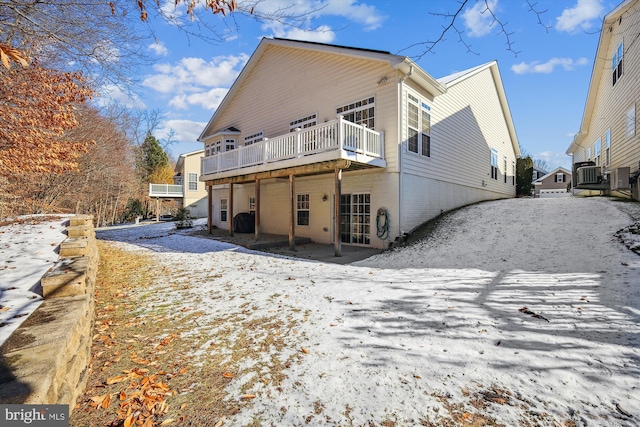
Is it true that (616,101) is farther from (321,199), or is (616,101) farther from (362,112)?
(321,199)

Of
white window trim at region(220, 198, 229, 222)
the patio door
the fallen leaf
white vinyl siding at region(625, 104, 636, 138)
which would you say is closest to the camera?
the fallen leaf

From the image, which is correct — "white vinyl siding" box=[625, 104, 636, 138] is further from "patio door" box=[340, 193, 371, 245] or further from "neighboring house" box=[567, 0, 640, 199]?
"patio door" box=[340, 193, 371, 245]

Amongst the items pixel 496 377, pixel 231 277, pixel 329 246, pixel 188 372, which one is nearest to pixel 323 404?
pixel 188 372

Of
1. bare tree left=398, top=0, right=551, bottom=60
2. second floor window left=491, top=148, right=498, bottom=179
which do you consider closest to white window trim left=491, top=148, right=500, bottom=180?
second floor window left=491, top=148, right=498, bottom=179

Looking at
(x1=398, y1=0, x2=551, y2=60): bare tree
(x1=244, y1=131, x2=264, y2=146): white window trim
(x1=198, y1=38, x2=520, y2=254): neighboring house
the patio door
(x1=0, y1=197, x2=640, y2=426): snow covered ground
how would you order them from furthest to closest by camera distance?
(x1=244, y1=131, x2=264, y2=146): white window trim
the patio door
(x1=198, y1=38, x2=520, y2=254): neighboring house
(x1=398, y1=0, x2=551, y2=60): bare tree
(x1=0, y1=197, x2=640, y2=426): snow covered ground

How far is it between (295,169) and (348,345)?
7946 mm

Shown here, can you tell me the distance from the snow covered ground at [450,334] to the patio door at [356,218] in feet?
12.5

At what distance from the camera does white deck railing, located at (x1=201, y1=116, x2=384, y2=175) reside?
9.32 meters

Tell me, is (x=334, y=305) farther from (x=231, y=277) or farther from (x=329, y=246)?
(x=329, y=246)

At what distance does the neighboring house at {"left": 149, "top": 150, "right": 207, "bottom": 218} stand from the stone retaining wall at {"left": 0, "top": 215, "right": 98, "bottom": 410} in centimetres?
2840

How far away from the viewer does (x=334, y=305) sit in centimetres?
470

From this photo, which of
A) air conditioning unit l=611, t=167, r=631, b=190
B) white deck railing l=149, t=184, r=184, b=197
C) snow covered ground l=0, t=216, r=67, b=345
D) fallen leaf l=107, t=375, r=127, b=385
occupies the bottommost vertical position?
fallen leaf l=107, t=375, r=127, b=385

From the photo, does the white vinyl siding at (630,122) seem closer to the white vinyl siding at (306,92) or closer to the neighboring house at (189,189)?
the white vinyl siding at (306,92)

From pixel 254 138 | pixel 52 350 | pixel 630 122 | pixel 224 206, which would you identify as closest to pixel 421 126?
pixel 630 122
